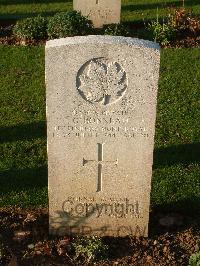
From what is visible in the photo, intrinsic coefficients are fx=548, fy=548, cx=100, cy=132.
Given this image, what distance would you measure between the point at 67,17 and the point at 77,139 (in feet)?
18.9

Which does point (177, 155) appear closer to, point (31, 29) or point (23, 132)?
point (23, 132)

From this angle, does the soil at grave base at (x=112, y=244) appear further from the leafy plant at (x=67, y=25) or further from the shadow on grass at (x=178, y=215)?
the leafy plant at (x=67, y=25)

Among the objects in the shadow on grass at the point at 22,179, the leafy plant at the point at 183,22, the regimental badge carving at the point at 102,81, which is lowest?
the shadow on grass at the point at 22,179

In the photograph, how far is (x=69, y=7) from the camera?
12406 millimetres

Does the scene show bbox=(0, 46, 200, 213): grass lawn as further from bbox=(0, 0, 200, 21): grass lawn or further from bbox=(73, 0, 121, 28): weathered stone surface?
bbox=(0, 0, 200, 21): grass lawn

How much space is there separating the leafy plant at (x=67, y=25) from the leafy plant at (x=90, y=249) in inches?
224

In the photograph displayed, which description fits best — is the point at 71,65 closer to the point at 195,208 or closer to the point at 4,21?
the point at 195,208

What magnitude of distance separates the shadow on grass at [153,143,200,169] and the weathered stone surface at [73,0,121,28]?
4538 mm

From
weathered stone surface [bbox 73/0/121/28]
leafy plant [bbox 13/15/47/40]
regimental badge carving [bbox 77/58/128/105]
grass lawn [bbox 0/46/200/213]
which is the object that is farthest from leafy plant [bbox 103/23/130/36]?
regimental badge carving [bbox 77/58/128/105]

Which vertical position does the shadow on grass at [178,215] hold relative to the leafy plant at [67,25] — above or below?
below

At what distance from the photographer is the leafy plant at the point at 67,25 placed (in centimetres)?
1014

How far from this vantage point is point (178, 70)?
9.29m

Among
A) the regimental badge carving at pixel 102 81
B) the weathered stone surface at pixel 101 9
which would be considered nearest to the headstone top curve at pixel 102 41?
the regimental badge carving at pixel 102 81

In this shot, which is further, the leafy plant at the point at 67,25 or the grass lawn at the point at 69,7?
the grass lawn at the point at 69,7
